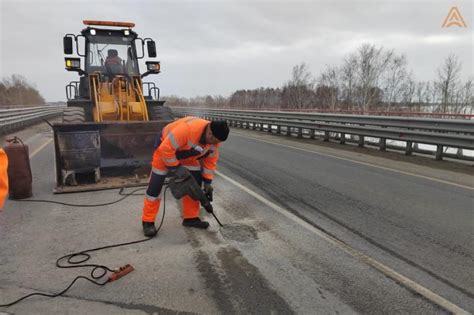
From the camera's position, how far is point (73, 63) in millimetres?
8820

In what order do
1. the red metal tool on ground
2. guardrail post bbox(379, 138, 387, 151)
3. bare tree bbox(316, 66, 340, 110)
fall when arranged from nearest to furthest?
the red metal tool on ground → guardrail post bbox(379, 138, 387, 151) → bare tree bbox(316, 66, 340, 110)

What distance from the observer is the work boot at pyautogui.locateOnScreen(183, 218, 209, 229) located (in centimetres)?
447

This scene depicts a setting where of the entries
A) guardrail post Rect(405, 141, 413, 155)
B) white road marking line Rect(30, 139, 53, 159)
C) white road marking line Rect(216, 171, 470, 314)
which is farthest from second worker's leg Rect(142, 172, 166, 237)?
guardrail post Rect(405, 141, 413, 155)

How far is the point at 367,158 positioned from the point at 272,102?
56.9 m

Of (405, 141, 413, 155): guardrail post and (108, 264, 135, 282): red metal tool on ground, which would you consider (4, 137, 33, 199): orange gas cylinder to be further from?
(405, 141, 413, 155): guardrail post

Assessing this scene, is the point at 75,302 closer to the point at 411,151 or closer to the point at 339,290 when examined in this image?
the point at 339,290

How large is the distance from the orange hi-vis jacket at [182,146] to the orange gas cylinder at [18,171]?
2758 mm

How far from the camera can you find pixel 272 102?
215ft

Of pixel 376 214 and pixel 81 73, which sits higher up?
pixel 81 73

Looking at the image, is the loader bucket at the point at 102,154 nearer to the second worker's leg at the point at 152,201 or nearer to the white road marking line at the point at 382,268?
the second worker's leg at the point at 152,201

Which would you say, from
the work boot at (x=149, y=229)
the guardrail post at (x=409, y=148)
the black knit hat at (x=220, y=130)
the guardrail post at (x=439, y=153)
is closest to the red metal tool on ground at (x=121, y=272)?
the work boot at (x=149, y=229)

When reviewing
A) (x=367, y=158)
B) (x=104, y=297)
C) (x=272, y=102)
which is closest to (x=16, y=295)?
(x=104, y=297)

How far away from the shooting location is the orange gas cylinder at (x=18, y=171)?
18.7ft

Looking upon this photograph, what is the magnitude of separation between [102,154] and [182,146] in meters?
3.40
